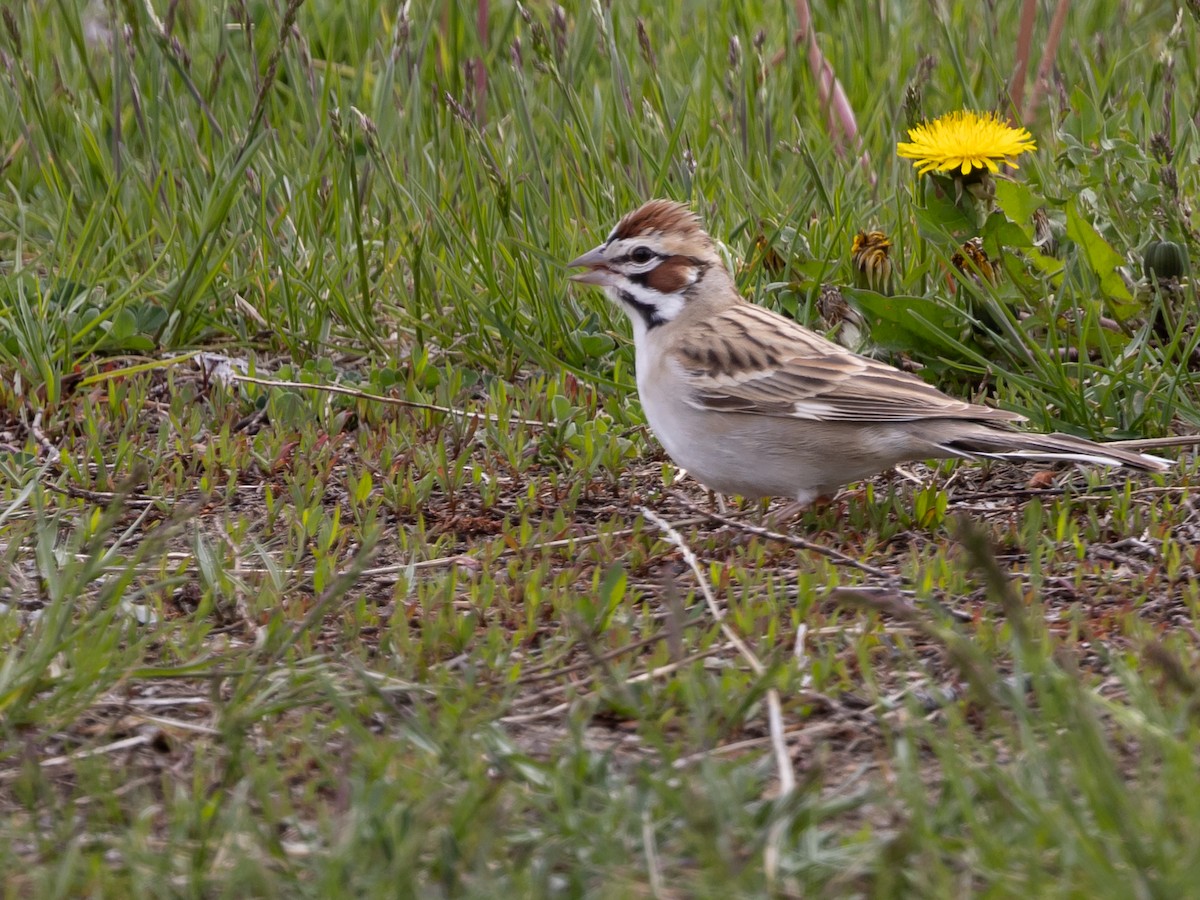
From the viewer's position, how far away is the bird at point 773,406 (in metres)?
4.97

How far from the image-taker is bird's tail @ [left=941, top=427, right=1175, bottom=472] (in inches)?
185

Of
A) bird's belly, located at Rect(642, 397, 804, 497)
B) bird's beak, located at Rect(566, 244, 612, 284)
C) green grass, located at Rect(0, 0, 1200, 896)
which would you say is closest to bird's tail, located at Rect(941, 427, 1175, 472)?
green grass, located at Rect(0, 0, 1200, 896)

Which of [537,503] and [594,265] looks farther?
[594,265]

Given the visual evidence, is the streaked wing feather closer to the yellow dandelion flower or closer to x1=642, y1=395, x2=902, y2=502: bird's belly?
x1=642, y1=395, x2=902, y2=502: bird's belly

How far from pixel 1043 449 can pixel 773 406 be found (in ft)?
2.87

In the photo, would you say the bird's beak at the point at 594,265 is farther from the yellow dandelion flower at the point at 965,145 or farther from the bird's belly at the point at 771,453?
the yellow dandelion flower at the point at 965,145

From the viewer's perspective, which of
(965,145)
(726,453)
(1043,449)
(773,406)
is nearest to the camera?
(1043,449)

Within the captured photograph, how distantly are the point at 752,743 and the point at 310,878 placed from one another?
1004mm

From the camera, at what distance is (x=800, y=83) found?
8.01m

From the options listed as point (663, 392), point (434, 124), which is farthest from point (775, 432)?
point (434, 124)

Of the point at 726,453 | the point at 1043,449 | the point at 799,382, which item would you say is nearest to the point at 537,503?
the point at 726,453

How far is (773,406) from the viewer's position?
522cm

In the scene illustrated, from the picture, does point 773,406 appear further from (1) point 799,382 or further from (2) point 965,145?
(2) point 965,145

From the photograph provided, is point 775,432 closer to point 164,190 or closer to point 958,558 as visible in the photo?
point 958,558
